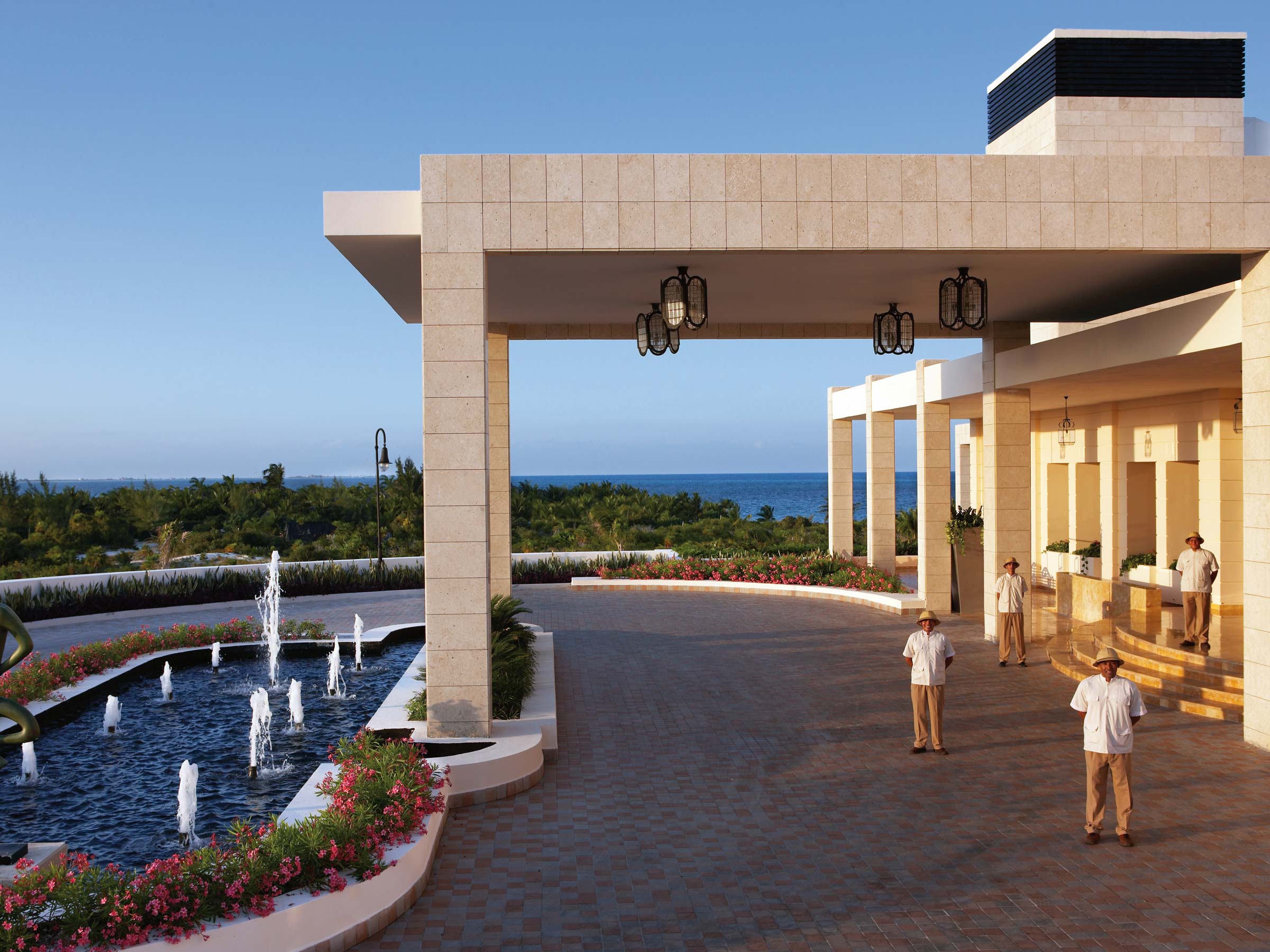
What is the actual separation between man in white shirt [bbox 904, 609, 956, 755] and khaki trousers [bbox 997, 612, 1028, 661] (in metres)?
4.38

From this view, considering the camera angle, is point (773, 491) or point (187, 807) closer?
point (187, 807)

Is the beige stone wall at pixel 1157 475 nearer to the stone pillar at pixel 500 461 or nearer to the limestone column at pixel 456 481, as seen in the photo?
the stone pillar at pixel 500 461

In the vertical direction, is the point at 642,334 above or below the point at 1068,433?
above

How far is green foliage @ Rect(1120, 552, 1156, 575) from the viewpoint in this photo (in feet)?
62.6

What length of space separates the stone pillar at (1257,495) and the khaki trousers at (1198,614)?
9.41ft

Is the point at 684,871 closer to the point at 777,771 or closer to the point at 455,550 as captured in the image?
the point at 777,771

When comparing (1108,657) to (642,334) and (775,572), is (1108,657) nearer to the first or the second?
(642,334)

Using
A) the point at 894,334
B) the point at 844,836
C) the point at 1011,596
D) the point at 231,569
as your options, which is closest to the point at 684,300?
the point at 894,334

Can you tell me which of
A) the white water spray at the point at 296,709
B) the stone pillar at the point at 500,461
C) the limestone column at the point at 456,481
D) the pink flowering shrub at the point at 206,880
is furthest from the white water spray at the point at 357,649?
the pink flowering shrub at the point at 206,880

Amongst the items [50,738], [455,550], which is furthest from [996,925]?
[50,738]

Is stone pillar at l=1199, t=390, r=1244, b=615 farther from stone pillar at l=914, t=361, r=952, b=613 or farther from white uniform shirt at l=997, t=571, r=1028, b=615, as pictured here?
white uniform shirt at l=997, t=571, r=1028, b=615

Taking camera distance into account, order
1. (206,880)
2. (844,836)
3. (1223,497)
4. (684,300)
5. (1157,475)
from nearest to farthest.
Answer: (206,880), (844,836), (684,300), (1223,497), (1157,475)

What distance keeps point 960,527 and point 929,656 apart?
9145 mm

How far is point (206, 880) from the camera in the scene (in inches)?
206
